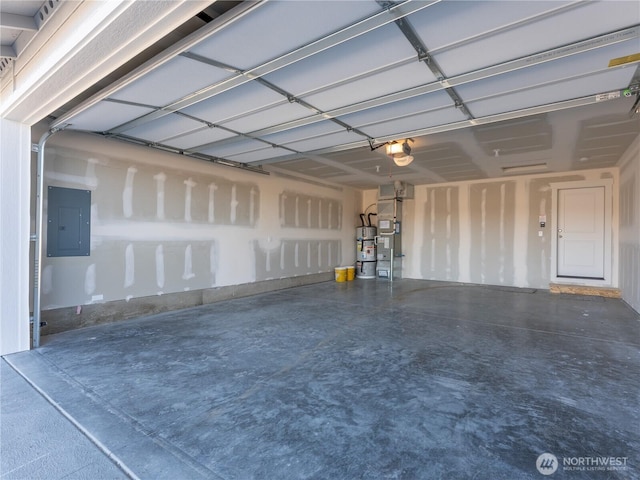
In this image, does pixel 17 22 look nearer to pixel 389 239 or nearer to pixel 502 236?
→ pixel 389 239

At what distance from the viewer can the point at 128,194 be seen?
15.2 ft

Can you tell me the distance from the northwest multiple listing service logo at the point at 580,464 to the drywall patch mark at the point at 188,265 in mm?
5072

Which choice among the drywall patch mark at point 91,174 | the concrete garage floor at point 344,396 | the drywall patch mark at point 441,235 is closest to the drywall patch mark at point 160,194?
the drywall patch mark at point 91,174

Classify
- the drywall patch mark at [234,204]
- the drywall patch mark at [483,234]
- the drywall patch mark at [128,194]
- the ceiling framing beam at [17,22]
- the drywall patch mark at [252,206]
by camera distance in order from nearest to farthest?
the ceiling framing beam at [17,22] → the drywall patch mark at [128,194] → the drywall patch mark at [234,204] → the drywall patch mark at [252,206] → the drywall patch mark at [483,234]

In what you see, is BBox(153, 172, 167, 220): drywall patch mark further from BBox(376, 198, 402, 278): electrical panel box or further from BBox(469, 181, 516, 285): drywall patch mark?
BBox(469, 181, 516, 285): drywall patch mark

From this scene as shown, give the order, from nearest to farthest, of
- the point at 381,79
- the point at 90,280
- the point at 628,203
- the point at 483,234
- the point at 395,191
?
the point at 381,79, the point at 90,280, the point at 628,203, the point at 483,234, the point at 395,191

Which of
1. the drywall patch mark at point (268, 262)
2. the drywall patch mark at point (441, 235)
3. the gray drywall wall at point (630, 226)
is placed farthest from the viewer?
the drywall patch mark at point (441, 235)

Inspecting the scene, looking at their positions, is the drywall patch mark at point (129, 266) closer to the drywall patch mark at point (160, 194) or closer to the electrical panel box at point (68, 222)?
the electrical panel box at point (68, 222)

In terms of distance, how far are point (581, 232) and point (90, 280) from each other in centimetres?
938

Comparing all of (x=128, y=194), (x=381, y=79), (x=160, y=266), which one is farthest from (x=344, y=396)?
(x=128, y=194)

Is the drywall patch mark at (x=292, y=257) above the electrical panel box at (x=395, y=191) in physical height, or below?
below

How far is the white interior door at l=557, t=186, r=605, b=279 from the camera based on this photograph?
6820 mm

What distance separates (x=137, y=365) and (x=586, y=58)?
14.9 ft

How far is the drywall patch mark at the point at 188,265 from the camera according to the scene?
17.6 feet
